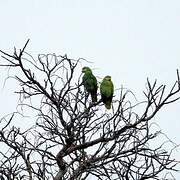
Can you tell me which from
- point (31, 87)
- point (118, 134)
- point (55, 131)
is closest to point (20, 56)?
point (31, 87)

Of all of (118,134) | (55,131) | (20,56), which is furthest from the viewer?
(55,131)

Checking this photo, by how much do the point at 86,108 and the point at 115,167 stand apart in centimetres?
74

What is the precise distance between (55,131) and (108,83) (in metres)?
3.25

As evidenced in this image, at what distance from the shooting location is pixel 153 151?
417 centimetres

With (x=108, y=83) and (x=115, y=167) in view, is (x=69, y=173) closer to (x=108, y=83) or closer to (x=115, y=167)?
(x=115, y=167)

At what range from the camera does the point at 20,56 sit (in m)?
3.72

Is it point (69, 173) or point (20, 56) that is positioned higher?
point (20, 56)

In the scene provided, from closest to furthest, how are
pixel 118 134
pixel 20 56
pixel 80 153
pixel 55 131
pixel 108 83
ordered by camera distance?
pixel 20 56
pixel 118 134
pixel 55 131
pixel 80 153
pixel 108 83

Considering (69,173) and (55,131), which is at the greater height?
(55,131)

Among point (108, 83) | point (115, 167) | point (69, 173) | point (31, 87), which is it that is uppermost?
point (108, 83)

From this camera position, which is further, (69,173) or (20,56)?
(69,173)

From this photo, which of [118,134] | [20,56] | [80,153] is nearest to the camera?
[20,56]

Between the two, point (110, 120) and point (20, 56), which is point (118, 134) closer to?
point (110, 120)

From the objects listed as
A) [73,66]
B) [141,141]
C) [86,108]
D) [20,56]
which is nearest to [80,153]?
[86,108]
